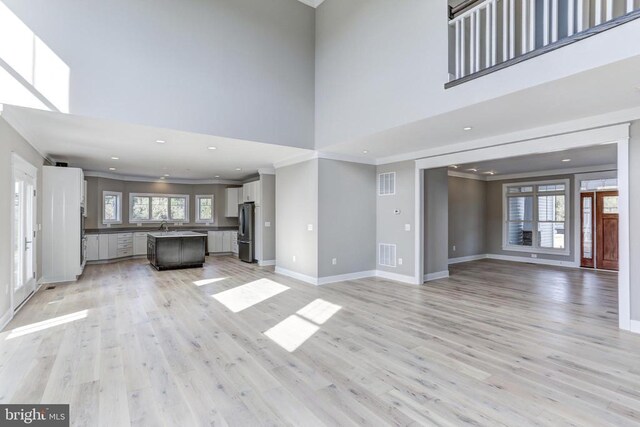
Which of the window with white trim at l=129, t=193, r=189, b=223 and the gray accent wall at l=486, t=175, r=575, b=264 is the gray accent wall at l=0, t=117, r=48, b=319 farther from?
the gray accent wall at l=486, t=175, r=575, b=264

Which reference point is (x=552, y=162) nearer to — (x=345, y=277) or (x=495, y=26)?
(x=495, y=26)

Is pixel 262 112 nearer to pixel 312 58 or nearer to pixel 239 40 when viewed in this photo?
pixel 239 40

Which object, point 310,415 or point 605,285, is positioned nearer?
point 310,415

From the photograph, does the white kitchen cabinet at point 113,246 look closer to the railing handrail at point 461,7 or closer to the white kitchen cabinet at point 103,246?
the white kitchen cabinet at point 103,246

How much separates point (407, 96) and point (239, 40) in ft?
9.61

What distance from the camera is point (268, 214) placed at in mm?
8266

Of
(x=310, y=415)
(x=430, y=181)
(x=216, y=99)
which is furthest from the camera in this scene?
(x=430, y=181)

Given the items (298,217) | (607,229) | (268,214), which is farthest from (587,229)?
(268,214)

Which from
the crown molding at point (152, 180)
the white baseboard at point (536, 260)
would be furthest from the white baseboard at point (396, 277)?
the crown molding at point (152, 180)

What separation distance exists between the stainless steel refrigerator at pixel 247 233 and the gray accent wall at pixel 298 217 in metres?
1.58

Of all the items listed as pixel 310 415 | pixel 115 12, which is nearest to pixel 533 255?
pixel 310 415

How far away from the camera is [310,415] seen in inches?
81.9

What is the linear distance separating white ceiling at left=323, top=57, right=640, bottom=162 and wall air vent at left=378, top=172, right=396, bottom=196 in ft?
3.74

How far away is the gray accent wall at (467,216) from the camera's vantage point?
8.78 meters
